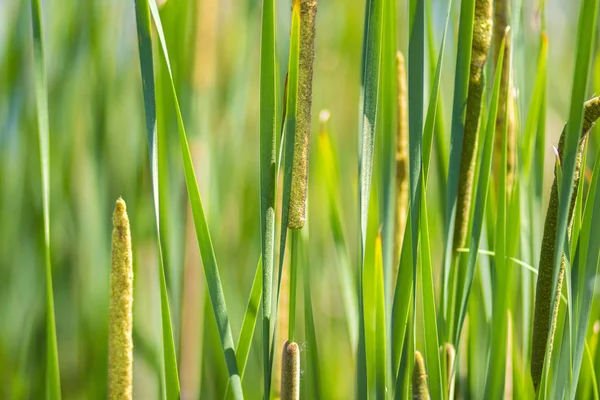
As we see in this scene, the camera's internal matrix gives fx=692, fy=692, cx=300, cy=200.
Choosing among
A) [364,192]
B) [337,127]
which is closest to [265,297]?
[364,192]

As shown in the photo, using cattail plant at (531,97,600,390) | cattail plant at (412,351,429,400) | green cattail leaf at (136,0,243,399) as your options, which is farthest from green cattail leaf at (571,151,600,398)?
green cattail leaf at (136,0,243,399)

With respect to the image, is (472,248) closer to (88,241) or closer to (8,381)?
(88,241)

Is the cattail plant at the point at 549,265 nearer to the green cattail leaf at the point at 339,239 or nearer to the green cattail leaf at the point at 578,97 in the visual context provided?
the green cattail leaf at the point at 578,97

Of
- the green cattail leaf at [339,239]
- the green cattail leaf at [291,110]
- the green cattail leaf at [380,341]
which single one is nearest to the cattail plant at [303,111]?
the green cattail leaf at [291,110]

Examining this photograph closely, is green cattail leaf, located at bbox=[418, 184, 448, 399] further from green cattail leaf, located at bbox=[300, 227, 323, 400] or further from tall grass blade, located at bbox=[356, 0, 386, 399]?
green cattail leaf, located at bbox=[300, 227, 323, 400]

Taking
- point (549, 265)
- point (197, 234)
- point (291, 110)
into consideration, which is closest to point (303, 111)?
point (291, 110)

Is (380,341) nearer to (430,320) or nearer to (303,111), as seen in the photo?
(430,320)
